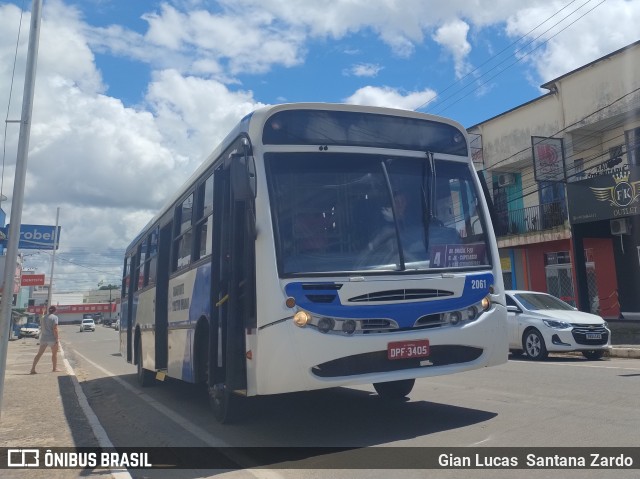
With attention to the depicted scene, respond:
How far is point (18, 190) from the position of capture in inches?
273

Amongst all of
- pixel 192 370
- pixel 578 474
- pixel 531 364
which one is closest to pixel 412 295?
pixel 578 474

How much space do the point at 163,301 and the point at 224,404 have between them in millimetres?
3315

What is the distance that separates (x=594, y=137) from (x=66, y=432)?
20950 millimetres

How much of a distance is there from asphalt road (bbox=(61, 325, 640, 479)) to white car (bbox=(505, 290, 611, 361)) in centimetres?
196

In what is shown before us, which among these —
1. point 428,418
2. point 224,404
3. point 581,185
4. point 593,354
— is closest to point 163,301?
point 224,404

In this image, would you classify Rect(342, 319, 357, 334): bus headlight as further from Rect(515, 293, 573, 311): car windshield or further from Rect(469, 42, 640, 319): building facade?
Rect(469, 42, 640, 319): building facade

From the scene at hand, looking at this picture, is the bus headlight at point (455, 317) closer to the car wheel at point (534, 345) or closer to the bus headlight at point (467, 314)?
the bus headlight at point (467, 314)

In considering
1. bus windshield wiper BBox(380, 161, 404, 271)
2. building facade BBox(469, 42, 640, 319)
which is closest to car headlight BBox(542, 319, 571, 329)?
building facade BBox(469, 42, 640, 319)

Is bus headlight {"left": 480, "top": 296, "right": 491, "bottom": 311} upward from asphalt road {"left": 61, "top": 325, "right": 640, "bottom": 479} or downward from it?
A: upward

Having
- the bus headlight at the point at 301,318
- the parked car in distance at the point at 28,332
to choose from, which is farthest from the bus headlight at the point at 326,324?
the parked car in distance at the point at 28,332

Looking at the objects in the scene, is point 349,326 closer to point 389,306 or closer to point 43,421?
point 389,306

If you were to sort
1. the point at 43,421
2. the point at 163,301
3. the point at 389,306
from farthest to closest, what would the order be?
the point at 163,301, the point at 43,421, the point at 389,306

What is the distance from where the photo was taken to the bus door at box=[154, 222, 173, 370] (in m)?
9.98

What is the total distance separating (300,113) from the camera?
6.22 m
